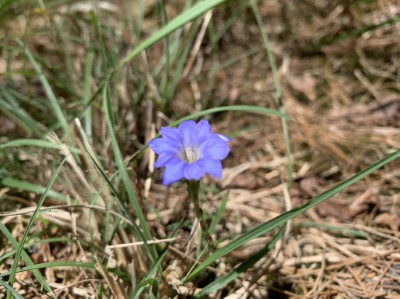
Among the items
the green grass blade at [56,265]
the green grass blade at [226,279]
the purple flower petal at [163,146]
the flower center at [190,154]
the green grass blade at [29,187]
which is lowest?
the green grass blade at [226,279]

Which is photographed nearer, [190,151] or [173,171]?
[173,171]

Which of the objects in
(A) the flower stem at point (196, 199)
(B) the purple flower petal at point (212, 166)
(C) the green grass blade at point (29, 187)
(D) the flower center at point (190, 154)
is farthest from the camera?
(C) the green grass blade at point (29, 187)

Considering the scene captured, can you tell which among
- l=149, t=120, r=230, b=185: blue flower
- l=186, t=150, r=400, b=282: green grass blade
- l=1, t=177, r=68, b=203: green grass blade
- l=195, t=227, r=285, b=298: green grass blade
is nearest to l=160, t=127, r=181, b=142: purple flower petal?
l=149, t=120, r=230, b=185: blue flower

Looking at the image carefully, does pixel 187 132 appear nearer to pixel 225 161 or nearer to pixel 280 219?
pixel 280 219

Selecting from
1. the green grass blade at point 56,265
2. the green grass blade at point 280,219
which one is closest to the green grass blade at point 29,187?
the green grass blade at point 56,265

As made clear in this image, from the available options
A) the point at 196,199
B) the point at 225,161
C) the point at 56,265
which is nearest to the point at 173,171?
the point at 196,199

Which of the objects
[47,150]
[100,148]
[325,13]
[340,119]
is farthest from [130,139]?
[325,13]

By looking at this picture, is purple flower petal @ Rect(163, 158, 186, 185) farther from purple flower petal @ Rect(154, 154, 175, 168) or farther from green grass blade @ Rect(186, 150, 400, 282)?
green grass blade @ Rect(186, 150, 400, 282)

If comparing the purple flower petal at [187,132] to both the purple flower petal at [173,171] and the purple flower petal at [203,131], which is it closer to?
the purple flower petal at [203,131]

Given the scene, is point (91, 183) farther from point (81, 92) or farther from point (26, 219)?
point (81, 92)
